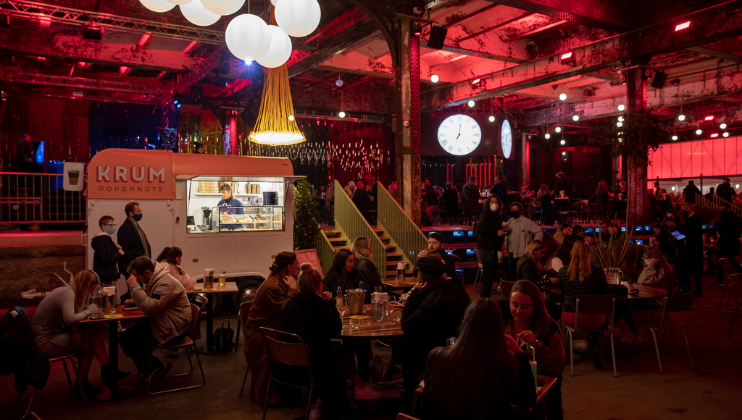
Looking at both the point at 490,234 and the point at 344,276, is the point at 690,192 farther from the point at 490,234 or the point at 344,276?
the point at 344,276

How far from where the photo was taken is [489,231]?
8594 mm

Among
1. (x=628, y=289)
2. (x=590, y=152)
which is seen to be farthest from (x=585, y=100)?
(x=628, y=289)

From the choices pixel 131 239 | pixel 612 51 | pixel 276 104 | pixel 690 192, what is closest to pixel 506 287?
pixel 276 104

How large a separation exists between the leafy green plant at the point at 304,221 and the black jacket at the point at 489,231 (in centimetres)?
287

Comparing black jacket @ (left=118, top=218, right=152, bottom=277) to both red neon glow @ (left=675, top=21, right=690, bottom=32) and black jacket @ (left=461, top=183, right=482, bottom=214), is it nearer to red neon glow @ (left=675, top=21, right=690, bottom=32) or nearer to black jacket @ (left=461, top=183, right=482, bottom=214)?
black jacket @ (left=461, top=183, right=482, bottom=214)

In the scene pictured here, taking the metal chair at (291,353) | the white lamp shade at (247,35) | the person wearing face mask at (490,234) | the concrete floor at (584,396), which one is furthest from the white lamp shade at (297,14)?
the person wearing face mask at (490,234)

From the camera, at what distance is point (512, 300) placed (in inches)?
122

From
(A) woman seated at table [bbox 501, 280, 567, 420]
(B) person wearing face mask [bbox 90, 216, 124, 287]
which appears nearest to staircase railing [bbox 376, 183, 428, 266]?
(B) person wearing face mask [bbox 90, 216, 124, 287]

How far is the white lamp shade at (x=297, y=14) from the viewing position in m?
3.81

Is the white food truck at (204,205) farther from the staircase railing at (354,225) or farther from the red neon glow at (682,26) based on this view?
the red neon glow at (682,26)

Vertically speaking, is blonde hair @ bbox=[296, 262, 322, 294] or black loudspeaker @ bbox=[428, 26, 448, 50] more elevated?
black loudspeaker @ bbox=[428, 26, 448, 50]

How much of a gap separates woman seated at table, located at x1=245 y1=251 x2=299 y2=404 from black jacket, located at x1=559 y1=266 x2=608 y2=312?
286 centimetres

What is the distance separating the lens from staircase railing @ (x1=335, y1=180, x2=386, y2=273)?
29.2ft

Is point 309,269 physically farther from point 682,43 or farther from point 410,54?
point 682,43
